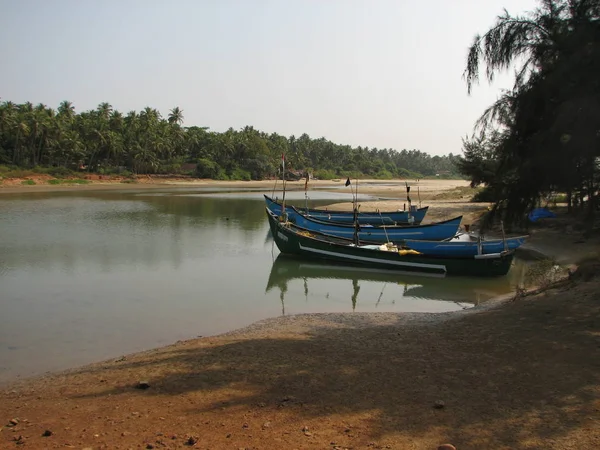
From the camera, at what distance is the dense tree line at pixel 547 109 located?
Answer: 5809 mm

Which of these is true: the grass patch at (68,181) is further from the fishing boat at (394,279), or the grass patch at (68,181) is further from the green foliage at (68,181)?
the fishing boat at (394,279)

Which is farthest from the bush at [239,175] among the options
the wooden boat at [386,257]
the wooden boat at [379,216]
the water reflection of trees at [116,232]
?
the wooden boat at [386,257]

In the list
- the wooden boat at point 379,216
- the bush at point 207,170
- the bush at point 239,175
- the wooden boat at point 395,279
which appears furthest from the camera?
the bush at point 239,175

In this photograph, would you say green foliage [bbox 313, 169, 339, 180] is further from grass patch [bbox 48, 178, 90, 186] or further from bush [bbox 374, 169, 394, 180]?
grass patch [bbox 48, 178, 90, 186]

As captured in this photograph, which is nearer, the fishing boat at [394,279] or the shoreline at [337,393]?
the shoreline at [337,393]

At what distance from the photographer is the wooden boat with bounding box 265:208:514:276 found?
1573 centimetres

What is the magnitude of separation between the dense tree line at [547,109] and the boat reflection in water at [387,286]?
20.2 feet

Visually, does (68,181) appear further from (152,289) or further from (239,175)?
(152,289)

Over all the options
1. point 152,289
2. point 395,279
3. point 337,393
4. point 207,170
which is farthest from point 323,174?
point 337,393

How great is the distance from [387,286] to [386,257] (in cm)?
162

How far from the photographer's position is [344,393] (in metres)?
5.20

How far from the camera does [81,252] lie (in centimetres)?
1966

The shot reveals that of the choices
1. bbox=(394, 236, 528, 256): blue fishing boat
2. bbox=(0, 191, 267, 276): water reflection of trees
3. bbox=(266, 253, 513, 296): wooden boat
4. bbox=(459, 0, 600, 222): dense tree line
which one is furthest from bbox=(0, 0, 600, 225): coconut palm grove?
bbox=(0, 191, 267, 276): water reflection of trees

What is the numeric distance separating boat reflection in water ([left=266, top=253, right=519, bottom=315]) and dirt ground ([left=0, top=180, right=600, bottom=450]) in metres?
4.99
